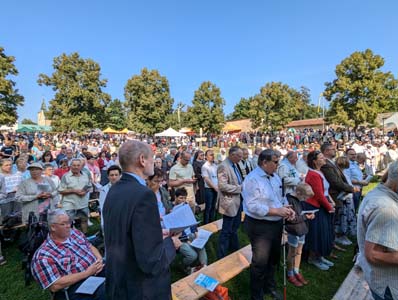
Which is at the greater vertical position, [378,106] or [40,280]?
[378,106]

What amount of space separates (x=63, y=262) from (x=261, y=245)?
216 centimetres

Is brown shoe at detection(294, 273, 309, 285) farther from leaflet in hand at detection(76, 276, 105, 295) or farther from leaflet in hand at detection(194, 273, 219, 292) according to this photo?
leaflet in hand at detection(76, 276, 105, 295)

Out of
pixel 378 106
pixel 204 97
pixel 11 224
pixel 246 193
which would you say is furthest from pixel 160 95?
pixel 246 193

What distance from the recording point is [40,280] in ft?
8.32

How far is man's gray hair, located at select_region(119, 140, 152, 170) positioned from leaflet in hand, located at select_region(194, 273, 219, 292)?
1.94m

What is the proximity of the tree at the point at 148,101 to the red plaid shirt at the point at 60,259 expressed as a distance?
3040 cm

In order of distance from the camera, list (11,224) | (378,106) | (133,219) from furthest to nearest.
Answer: (378,106) → (11,224) → (133,219)

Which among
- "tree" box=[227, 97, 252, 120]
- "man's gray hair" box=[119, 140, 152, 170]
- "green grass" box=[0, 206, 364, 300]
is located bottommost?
"green grass" box=[0, 206, 364, 300]

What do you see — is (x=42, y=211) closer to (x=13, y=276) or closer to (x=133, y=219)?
(x=13, y=276)

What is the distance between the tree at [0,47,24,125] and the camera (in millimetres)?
22203

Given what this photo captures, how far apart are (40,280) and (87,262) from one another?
46 cm

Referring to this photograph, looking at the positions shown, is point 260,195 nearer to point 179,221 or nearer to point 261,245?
point 261,245

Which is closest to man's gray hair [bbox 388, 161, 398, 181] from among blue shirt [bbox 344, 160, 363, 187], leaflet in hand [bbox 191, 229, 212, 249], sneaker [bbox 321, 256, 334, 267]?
leaflet in hand [bbox 191, 229, 212, 249]

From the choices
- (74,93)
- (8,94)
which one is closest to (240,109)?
(74,93)
